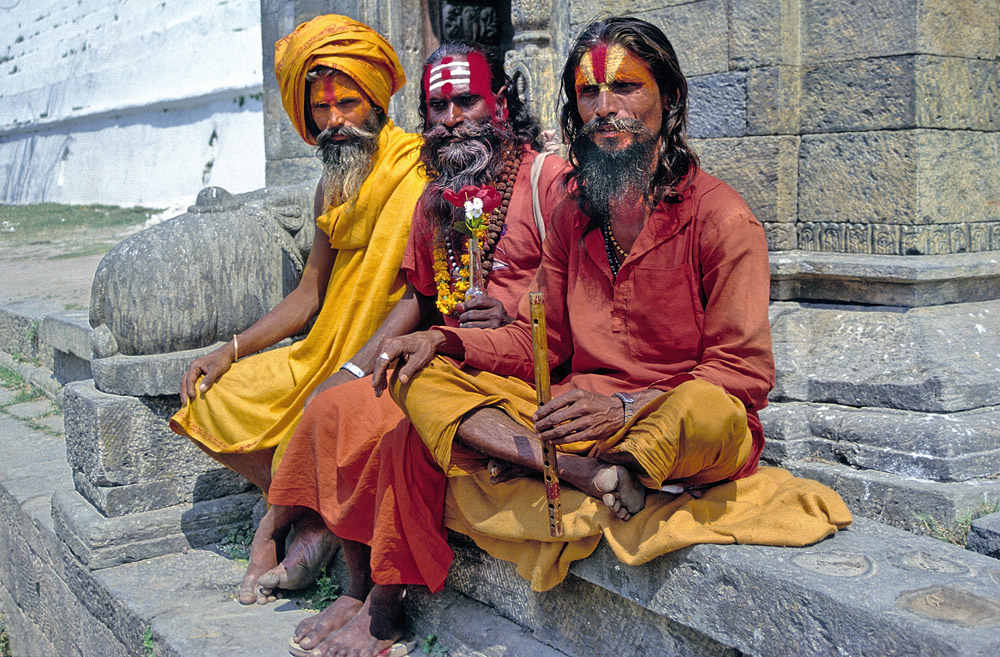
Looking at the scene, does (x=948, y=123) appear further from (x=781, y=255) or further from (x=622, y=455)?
(x=622, y=455)

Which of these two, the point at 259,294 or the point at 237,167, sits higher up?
the point at 237,167

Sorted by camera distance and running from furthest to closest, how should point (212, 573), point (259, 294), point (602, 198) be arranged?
point (259, 294) → point (212, 573) → point (602, 198)

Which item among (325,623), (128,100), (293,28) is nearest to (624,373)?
(325,623)

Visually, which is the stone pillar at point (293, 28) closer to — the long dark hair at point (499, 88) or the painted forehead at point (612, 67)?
the long dark hair at point (499, 88)

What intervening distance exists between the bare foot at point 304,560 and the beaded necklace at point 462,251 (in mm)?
972

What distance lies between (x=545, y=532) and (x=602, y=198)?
3.15 feet

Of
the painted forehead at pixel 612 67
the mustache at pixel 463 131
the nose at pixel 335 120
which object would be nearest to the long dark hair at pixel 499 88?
the mustache at pixel 463 131

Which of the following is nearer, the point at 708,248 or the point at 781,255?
the point at 708,248

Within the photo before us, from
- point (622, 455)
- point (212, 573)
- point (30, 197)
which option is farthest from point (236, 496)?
point (30, 197)

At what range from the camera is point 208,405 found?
3867 millimetres

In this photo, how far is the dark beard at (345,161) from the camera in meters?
3.99

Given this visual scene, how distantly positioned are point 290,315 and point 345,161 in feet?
2.26

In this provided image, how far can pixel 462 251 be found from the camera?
3463 mm

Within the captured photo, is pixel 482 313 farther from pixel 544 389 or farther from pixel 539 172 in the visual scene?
pixel 544 389
